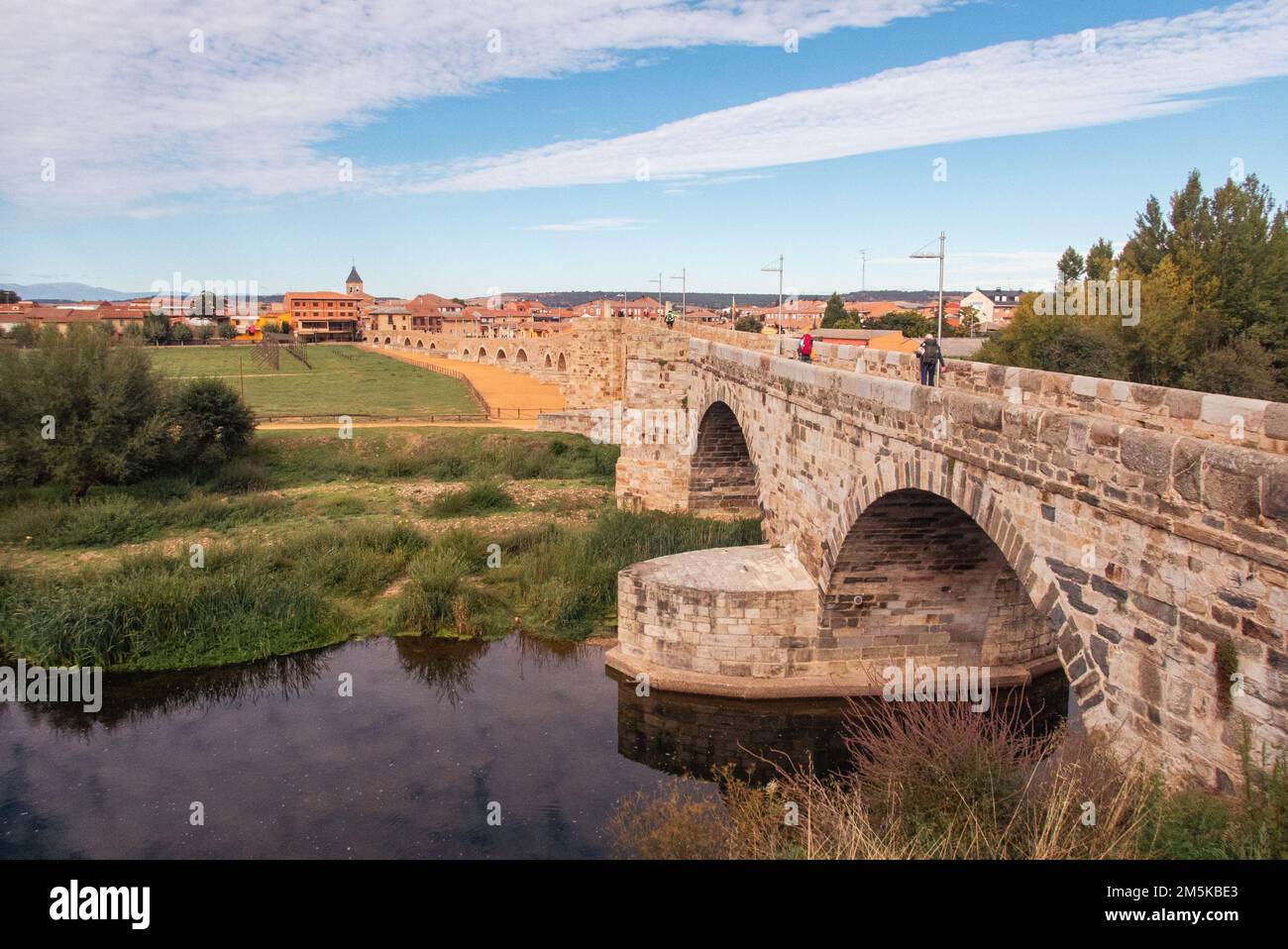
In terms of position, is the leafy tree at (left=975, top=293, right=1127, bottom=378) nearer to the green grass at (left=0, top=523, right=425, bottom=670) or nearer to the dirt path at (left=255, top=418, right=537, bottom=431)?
the dirt path at (left=255, top=418, right=537, bottom=431)

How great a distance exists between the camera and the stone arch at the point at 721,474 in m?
22.0

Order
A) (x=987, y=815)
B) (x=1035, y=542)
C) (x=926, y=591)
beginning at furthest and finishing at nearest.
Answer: (x=926, y=591) < (x=1035, y=542) < (x=987, y=815)

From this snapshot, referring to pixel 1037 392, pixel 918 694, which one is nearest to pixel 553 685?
pixel 918 694

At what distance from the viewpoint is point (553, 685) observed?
14.1 metres

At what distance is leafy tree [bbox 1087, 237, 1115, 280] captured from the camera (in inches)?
1549

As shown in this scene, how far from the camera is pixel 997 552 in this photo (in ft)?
41.2

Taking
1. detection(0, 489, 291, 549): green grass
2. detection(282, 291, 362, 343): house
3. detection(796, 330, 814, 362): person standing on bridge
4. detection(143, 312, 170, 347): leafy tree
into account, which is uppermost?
detection(282, 291, 362, 343): house

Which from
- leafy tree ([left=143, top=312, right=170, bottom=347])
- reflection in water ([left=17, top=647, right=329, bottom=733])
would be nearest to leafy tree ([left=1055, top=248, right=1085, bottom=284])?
reflection in water ([left=17, top=647, right=329, bottom=733])

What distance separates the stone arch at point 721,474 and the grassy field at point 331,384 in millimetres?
15557

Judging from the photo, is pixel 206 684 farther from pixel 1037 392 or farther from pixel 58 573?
pixel 1037 392

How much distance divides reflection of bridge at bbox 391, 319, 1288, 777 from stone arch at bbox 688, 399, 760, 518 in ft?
5.02

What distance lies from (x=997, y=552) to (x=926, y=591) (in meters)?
1.08

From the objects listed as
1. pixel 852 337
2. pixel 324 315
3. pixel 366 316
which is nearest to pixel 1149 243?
pixel 852 337

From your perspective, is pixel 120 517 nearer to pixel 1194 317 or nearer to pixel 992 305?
pixel 1194 317
